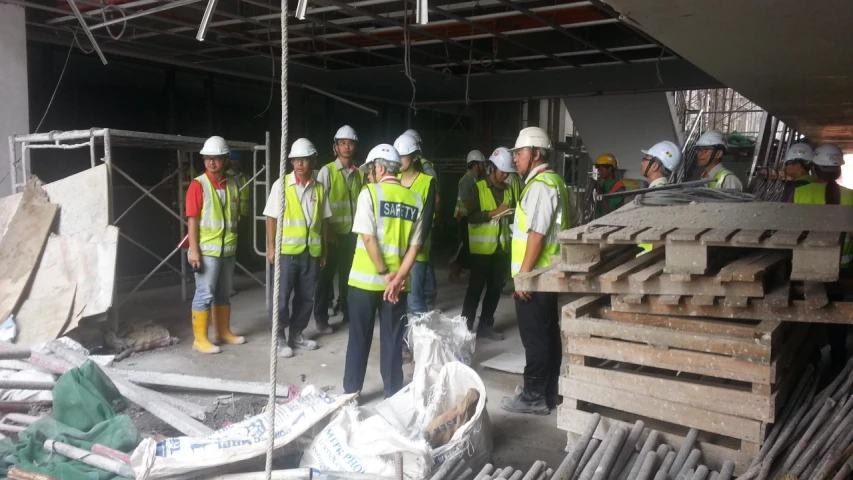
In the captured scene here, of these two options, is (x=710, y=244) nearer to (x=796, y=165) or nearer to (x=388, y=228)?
(x=388, y=228)

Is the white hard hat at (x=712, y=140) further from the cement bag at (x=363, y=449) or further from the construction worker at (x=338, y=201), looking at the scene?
the cement bag at (x=363, y=449)

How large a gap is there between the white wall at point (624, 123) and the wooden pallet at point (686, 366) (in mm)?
6690

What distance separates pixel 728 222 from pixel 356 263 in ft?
8.01

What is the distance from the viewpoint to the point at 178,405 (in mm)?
4344

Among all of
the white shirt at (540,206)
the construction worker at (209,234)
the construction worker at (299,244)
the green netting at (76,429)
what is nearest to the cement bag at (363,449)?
the green netting at (76,429)

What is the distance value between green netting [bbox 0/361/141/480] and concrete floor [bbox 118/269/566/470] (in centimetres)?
87

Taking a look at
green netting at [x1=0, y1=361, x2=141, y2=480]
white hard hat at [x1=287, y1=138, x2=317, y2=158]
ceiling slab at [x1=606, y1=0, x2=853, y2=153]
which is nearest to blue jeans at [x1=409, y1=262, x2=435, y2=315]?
white hard hat at [x1=287, y1=138, x2=317, y2=158]

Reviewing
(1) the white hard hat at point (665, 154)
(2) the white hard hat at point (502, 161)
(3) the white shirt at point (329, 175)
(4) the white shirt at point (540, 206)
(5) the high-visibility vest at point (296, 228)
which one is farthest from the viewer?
(2) the white hard hat at point (502, 161)

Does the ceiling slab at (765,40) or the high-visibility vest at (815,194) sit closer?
the ceiling slab at (765,40)

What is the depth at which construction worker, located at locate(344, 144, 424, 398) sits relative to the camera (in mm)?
4312

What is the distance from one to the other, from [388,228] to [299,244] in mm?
1799

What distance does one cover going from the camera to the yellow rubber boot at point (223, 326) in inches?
239

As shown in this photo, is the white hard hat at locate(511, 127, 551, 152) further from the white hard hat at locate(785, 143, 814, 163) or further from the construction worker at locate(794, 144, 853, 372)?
the white hard hat at locate(785, 143, 814, 163)

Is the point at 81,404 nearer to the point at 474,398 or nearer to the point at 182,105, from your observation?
the point at 474,398
